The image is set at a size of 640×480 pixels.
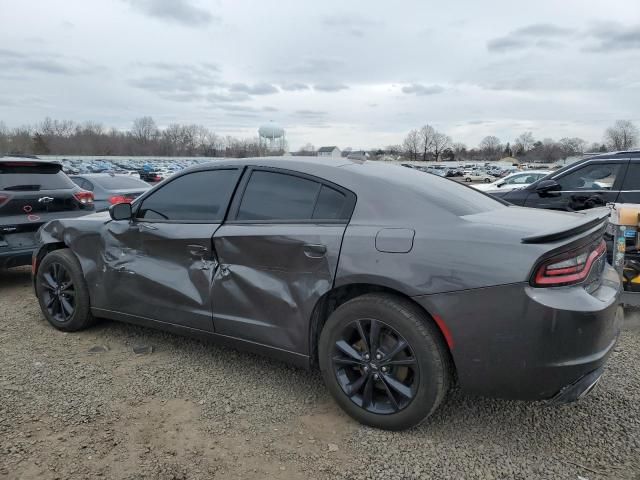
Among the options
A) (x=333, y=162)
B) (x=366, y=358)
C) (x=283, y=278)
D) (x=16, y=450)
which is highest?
(x=333, y=162)

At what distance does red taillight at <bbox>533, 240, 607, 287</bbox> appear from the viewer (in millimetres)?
2364

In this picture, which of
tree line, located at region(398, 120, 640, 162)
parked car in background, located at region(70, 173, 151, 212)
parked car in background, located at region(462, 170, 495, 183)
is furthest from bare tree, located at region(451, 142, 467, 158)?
parked car in background, located at region(70, 173, 151, 212)

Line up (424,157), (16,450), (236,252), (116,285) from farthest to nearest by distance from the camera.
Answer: (424,157)
(116,285)
(236,252)
(16,450)

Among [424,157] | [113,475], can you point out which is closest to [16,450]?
[113,475]

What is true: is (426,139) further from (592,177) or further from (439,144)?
(592,177)

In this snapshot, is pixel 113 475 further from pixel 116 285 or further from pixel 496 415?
pixel 496 415

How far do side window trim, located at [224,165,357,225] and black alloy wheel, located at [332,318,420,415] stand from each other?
25.6 inches

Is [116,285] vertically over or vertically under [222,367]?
over

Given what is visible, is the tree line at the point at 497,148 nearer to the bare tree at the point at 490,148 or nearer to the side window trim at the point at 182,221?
the bare tree at the point at 490,148

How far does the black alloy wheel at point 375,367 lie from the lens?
267 centimetres

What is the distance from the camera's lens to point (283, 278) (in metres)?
3.06

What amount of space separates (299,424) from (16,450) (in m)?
1.54

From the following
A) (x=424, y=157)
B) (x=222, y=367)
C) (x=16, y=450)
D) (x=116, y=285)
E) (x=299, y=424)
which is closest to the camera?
(x=16, y=450)

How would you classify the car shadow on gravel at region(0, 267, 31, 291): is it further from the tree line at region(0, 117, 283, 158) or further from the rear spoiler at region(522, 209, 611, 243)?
the tree line at region(0, 117, 283, 158)
